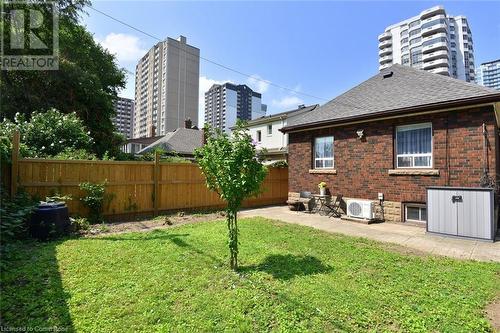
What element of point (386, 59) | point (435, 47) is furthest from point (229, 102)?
point (386, 59)

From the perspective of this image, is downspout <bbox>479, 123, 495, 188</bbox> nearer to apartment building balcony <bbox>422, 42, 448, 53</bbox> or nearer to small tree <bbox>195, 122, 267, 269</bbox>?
small tree <bbox>195, 122, 267, 269</bbox>

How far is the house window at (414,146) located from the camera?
8336 mm

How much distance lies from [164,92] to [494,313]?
4661 cm

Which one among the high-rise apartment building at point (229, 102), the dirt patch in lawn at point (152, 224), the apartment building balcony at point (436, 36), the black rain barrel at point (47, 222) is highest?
the apartment building balcony at point (436, 36)

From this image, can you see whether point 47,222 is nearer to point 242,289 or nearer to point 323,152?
point 242,289

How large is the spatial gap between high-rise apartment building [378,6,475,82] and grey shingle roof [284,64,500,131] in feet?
221

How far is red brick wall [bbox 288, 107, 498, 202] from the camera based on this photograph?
7.38 m

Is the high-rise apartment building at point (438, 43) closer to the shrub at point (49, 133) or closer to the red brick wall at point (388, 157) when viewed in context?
the red brick wall at point (388, 157)

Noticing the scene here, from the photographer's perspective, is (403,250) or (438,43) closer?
(403,250)

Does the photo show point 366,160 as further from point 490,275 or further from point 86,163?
point 86,163

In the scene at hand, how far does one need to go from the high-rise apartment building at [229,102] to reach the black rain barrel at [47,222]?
16488 millimetres

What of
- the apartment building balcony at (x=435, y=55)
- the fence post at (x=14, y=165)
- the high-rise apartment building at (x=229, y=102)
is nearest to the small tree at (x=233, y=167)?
the fence post at (x=14, y=165)

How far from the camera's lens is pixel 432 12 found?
6950 centimetres

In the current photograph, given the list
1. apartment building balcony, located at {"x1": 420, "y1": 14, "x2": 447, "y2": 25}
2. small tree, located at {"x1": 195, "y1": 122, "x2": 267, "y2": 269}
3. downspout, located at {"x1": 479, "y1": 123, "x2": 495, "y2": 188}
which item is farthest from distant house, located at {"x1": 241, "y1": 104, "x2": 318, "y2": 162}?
apartment building balcony, located at {"x1": 420, "y1": 14, "x2": 447, "y2": 25}
